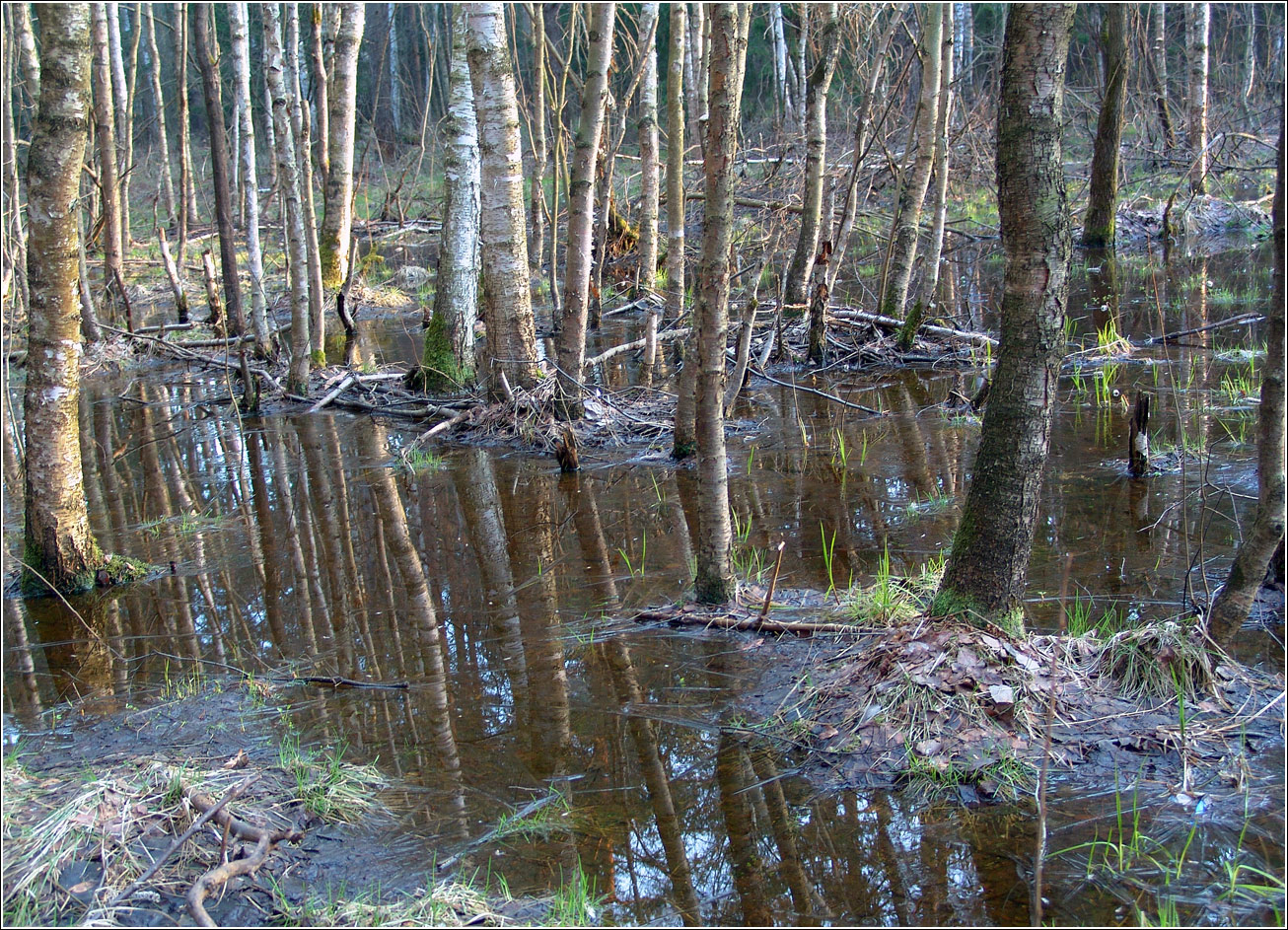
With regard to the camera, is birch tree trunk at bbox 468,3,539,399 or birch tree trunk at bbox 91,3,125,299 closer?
birch tree trunk at bbox 468,3,539,399

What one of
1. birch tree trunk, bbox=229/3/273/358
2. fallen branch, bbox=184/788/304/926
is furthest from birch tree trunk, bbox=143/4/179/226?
fallen branch, bbox=184/788/304/926

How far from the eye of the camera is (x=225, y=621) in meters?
5.12

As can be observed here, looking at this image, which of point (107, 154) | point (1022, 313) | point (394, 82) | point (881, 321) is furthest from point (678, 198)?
point (394, 82)

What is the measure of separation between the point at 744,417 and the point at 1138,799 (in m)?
5.82

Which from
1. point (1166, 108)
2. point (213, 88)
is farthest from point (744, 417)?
point (1166, 108)

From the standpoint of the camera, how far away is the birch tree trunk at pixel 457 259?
32.9 feet

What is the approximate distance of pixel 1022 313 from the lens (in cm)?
353

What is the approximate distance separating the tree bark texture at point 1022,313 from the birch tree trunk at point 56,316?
4.34 m

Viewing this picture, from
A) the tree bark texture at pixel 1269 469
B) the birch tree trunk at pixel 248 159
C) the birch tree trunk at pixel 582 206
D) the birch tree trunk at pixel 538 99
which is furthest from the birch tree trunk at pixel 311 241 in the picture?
the tree bark texture at pixel 1269 469

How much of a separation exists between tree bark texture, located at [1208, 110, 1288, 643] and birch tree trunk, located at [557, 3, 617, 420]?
17.1 feet

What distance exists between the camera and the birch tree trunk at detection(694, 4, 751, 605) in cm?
430

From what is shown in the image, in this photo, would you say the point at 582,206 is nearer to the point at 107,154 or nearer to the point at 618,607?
the point at 618,607

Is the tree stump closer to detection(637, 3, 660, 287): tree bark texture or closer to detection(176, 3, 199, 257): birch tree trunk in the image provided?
detection(637, 3, 660, 287): tree bark texture

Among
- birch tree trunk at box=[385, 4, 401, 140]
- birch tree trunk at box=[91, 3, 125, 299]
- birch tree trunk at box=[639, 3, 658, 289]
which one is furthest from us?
birch tree trunk at box=[385, 4, 401, 140]
